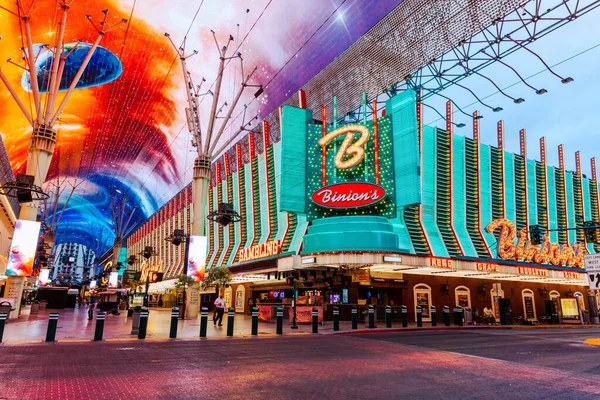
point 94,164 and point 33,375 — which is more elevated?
point 94,164

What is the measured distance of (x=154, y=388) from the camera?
6941 mm

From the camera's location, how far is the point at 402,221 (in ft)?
89.0

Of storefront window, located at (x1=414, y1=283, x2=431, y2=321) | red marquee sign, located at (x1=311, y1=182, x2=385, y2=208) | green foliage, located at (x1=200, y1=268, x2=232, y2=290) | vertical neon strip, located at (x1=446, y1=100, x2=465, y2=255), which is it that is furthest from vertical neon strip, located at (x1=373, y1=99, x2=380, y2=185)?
green foliage, located at (x1=200, y1=268, x2=232, y2=290)

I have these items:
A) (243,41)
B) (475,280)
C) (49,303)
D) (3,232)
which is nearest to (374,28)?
(243,41)

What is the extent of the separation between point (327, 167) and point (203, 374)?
22725mm

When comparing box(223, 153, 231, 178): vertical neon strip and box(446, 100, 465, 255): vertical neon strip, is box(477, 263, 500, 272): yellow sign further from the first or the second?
box(223, 153, 231, 178): vertical neon strip

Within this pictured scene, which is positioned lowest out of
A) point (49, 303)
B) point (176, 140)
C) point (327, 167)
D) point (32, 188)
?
point (49, 303)

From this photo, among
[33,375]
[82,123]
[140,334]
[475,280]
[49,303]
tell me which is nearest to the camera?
[33,375]

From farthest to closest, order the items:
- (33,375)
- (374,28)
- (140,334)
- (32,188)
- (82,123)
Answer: (82,123) → (374,28) → (32,188) → (140,334) → (33,375)

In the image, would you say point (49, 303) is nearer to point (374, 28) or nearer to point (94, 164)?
point (94, 164)

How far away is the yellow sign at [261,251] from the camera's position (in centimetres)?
2947

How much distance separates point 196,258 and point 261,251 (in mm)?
4876

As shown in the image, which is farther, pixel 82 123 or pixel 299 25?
pixel 82 123

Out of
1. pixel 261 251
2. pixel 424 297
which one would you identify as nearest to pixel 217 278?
pixel 261 251
